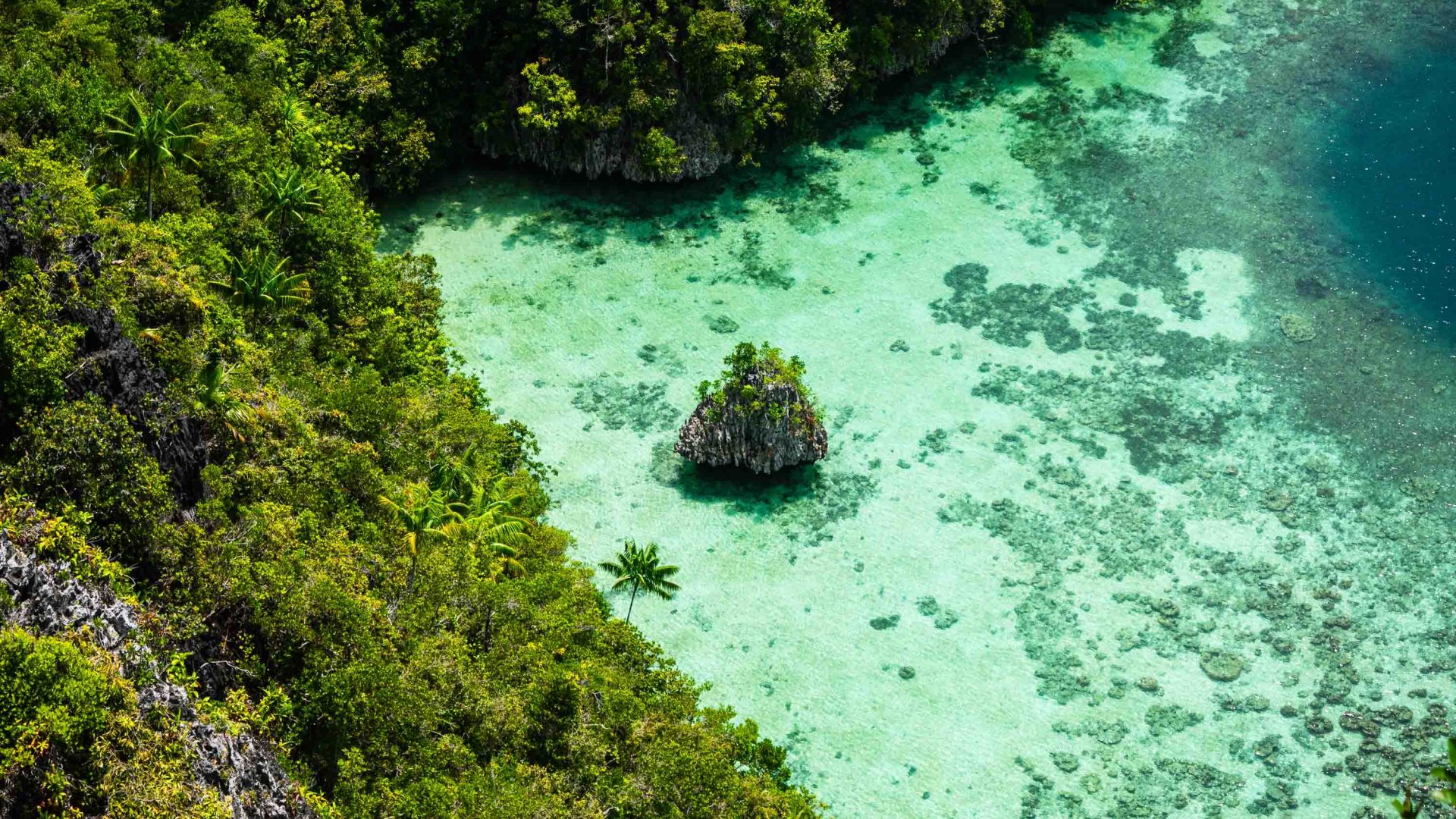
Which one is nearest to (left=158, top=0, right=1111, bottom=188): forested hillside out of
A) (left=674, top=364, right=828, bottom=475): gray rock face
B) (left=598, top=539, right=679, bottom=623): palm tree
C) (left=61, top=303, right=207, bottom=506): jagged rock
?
(left=674, top=364, right=828, bottom=475): gray rock face

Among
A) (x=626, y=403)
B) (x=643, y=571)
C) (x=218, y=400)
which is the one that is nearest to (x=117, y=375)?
(x=218, y=400)

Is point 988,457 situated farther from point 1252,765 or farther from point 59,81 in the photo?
point 59,81

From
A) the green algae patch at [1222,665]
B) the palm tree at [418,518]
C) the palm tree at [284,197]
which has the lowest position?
the green algae patch at [1222,665]

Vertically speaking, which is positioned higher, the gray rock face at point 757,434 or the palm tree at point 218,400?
the palm tree at point 218,400

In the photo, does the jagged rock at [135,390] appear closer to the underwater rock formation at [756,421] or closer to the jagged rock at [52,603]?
the jagged rock at [52,603]

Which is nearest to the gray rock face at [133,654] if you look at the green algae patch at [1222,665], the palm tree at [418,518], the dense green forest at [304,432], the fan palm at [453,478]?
the dense green forest at [304,432]

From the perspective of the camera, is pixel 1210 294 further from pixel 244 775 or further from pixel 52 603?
pixel 52 603

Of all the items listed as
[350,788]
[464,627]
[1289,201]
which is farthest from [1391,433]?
[350,788]
